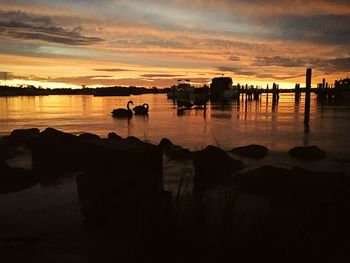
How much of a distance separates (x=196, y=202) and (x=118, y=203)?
2549 millimetres

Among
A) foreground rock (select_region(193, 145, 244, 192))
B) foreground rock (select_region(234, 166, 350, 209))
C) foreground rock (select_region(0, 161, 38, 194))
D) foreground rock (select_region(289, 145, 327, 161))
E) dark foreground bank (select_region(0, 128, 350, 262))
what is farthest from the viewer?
foreground rock (select_region(289, 145, 327, 161))

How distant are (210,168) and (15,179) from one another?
5.79 m

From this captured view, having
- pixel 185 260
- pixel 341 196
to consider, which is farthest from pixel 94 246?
pixel 341 196

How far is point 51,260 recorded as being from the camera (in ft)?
20.1

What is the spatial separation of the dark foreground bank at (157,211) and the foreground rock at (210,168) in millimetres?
39

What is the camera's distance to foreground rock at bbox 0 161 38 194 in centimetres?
1047

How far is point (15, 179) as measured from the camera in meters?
10.9

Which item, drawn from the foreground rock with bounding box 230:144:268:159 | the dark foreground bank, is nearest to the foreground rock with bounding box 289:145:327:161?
the foreground rock with bounding box 230:144:268:159

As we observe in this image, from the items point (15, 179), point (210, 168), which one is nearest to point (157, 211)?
point (210, 168)

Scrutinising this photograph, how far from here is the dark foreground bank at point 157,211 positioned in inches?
198

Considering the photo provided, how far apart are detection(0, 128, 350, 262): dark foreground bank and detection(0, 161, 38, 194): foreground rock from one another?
0.09ft

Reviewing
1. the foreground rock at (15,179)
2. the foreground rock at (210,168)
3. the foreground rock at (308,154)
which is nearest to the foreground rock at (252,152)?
the foreground rock at (308,154)

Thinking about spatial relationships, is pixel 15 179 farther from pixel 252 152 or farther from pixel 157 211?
pixel 252 152

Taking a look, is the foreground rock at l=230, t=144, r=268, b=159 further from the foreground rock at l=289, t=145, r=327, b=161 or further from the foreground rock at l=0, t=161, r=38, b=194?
the foreground rock at l=0, t=161, r=38, b=194
